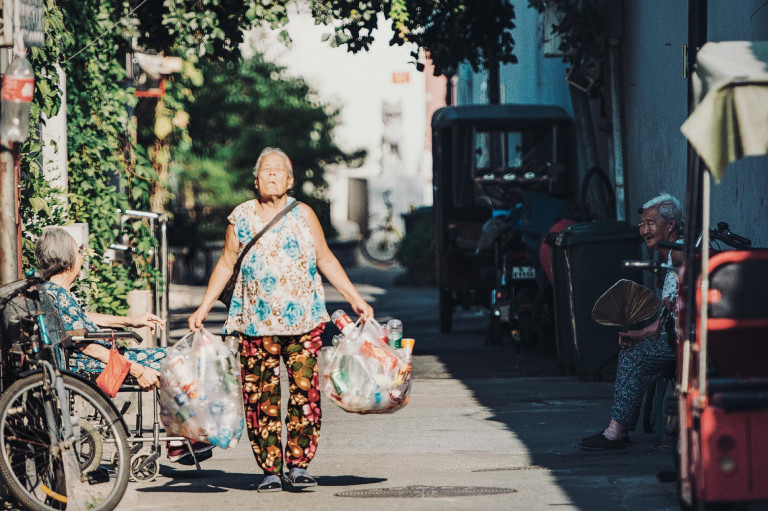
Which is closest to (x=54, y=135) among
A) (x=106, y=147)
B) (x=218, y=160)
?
→ (x=106, y=147)

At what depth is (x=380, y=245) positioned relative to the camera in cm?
3681

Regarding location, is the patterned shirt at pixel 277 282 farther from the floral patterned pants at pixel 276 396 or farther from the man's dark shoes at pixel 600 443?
the man's dark shoes at pixel 600 443

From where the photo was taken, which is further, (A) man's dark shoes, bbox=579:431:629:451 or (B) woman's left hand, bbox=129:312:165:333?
(A) man's dark shoes, bbox=579:431:629:451

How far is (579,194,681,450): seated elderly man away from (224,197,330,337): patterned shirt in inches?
76.5

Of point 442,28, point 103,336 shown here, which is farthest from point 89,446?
point 442,28

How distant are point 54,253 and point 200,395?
1.03 m

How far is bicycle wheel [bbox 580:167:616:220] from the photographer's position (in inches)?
611

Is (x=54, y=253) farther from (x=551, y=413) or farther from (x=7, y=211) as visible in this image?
(x=551, y=413)

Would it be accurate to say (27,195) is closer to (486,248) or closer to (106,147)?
Result: (106,147)

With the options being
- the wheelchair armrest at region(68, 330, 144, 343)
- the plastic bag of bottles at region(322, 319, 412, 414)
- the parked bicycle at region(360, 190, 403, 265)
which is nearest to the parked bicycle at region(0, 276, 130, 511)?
the wheelchair armrest at region(68, 330, 144, 343)

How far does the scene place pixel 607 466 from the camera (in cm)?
795

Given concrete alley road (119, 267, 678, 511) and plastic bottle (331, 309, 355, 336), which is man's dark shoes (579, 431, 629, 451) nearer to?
concrete alley road (119, 267, 678, 511)

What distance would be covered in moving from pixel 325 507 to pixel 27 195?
3.91 metres

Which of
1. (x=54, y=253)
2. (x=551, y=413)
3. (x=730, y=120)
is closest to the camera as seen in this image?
(x=730, y=120)
